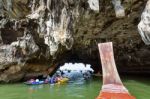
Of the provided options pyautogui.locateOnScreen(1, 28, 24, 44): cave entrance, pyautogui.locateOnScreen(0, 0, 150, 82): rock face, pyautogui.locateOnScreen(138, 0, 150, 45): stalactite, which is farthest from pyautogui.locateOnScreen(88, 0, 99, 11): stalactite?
pyautogui.locateOnScreen(1, 28, 24, 44): cave entrance

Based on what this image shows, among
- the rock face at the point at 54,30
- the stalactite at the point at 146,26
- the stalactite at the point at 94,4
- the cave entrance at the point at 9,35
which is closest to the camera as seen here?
the stalactite at the point at 146,26

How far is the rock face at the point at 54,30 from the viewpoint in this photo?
14.4 meters

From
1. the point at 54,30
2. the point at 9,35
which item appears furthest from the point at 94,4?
the point at 9,35

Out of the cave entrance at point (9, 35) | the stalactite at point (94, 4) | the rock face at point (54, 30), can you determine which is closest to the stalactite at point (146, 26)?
the rock face at point (54, 30)

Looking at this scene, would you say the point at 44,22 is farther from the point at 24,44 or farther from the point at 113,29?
the point at 113,29

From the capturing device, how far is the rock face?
14.4 m

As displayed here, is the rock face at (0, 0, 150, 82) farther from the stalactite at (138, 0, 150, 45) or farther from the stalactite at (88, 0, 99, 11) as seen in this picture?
the stalactite at (138, 0, 150, 45)

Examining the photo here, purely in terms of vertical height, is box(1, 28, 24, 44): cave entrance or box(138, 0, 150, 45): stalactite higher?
box(1, 28, 24, 44): cave entrance

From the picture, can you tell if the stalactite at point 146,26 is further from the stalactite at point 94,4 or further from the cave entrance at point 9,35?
the cave entrance at point 9,35

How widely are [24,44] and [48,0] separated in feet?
8.24

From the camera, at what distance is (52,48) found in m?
15.3

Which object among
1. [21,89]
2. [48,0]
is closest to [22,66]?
[21,89]

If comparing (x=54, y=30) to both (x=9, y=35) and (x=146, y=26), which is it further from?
(x=146, y=26)

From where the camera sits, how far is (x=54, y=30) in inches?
586
